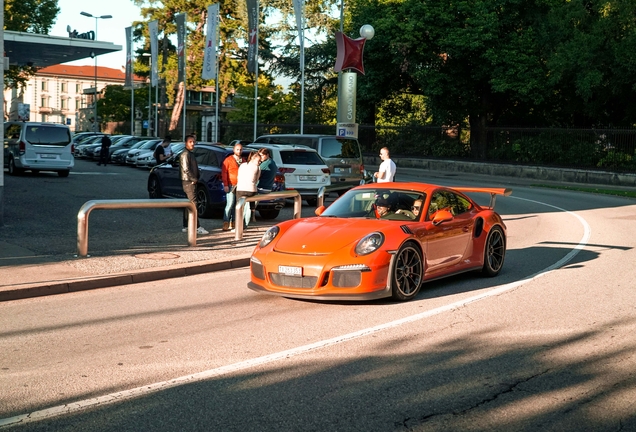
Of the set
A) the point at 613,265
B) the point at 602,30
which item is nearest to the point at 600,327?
the point at 613,265

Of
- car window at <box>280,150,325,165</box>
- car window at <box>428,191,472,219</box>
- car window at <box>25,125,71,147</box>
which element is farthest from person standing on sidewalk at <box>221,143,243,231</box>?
car window at <box>25,125,71,147</box>

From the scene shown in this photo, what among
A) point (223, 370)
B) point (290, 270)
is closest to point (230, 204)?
point (290, 270)

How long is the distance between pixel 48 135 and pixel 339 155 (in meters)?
12.5

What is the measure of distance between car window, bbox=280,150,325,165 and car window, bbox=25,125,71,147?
498 inches

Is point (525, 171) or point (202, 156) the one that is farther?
point (525, 171)

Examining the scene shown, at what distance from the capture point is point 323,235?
9.81 metres

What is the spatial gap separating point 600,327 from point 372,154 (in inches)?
1847

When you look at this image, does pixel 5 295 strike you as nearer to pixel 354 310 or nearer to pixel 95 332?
pixel 95 332

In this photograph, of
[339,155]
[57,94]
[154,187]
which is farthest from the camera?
[57,94]

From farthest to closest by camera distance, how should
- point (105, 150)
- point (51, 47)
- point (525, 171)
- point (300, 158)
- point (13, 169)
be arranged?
point (525, 171) → point (105, 150) → point (13, 169) → point (51, 47) → point (300, 158)

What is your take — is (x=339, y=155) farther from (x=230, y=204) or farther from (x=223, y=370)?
(x=223, y=370)

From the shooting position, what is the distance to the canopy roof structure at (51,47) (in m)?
28.6

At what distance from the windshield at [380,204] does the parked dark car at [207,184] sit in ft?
25.3

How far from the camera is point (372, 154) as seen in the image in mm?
55188
